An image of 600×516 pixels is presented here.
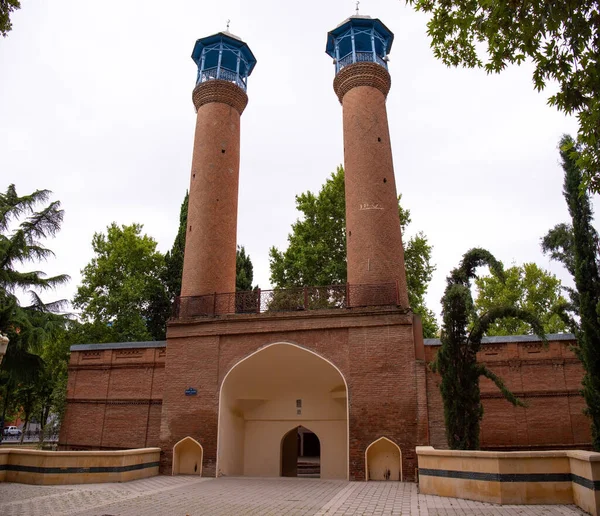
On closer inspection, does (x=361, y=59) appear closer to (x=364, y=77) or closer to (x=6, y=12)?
(x=364, y=77)

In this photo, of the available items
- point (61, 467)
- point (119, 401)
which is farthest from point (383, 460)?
point (119, 401)

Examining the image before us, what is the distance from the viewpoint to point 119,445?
1609cm

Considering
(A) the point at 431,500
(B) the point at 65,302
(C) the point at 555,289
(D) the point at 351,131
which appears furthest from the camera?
(C) the point at 555,289

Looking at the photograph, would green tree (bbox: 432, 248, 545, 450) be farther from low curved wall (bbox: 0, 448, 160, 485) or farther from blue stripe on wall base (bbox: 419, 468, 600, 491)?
low curved wall (bbox: 0, 448, 160, 485)

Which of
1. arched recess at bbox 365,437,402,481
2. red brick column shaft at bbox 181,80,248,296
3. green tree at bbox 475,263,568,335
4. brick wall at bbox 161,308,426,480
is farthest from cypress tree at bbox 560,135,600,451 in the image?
green tree at bbox 475,263,568,335

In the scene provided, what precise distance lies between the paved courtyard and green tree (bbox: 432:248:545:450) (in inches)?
64.1

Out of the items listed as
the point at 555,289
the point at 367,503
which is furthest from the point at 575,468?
the point at 555,289

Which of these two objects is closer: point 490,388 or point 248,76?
point 490,388

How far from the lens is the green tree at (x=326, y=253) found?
2459 cm

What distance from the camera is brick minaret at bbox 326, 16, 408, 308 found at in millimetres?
15453

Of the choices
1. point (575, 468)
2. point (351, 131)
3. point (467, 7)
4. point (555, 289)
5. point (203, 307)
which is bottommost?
point (575, 468)

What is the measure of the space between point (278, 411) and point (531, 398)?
737 cm

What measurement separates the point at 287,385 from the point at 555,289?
62.6 ft

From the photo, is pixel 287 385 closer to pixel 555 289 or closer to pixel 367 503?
pixel 367 503
